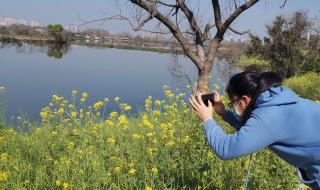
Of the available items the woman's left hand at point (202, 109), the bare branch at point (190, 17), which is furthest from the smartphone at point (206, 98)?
the bare branch at point (190, 17)

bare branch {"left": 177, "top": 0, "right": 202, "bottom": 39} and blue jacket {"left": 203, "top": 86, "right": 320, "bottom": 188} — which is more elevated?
bare branch {"left": 177, "top": 0, "right": 202, "bottom": 39}

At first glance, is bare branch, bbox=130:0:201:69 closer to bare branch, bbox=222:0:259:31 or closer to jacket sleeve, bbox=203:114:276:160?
bare branch, bbox=222:0:259:31

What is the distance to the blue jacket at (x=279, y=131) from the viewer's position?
188 centimetres

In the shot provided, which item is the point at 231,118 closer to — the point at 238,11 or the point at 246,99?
the point at 246,99

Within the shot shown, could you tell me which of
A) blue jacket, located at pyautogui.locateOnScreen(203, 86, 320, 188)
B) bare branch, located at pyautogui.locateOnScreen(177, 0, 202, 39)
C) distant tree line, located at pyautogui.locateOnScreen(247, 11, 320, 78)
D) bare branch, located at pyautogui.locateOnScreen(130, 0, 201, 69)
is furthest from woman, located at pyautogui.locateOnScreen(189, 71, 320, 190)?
distant tree line, located at pyautogui.locateOnScreen(247, 11, 320, 78)

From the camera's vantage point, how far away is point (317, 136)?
6.39ft

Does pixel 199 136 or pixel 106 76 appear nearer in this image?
pixel 199 136

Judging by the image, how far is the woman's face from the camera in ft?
6.64

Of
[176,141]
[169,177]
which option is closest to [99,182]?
[169,177]

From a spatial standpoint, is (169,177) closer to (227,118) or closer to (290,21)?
(227,118)

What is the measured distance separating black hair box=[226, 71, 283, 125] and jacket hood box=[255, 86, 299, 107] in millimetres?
24

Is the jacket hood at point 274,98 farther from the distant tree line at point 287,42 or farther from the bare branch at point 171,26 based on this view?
the distant tree line at point 287,42

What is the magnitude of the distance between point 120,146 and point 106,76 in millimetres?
17273

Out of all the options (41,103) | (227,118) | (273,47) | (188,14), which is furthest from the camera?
(273,47)
